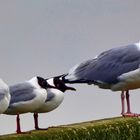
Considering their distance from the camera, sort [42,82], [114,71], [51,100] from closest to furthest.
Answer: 1. [42,82]
2. [51,100]
3. [114,71]

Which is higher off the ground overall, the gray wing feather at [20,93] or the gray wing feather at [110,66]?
the gray wing feather at [110,66]

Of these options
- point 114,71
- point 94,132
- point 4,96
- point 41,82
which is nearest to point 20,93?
point 41,82

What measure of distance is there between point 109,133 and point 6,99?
5.40 ft

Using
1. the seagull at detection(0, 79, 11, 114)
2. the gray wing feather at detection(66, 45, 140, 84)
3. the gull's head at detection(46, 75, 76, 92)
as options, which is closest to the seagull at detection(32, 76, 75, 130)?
the gull's head at detection(46, 75, 76, 92)

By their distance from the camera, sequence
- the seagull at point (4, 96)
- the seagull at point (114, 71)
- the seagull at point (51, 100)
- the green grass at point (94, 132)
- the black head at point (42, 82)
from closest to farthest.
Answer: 1. the seagull at point (4, 96)
2. the green grass at point (94, 132)
3. the black head at point (42, 82)
4. the seagull at point (51, 100)
5. the seagull at point (114, 71)

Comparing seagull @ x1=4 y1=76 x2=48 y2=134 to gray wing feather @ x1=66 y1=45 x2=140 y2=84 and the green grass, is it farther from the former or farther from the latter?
gray wing feather @ x1=66 y1=45 x2=140 y2=84

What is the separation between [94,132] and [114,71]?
156 centimetres

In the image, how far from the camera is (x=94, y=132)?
36.0 feet

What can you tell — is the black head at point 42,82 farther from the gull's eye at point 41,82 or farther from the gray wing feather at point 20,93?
the gray wing feather at point 20,93

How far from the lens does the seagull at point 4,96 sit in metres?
10.2

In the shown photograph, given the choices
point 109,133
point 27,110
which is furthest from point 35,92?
point 109,133

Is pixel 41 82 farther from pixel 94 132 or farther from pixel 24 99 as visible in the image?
pixel 94 132

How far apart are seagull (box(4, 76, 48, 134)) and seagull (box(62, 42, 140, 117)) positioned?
1.18 meters

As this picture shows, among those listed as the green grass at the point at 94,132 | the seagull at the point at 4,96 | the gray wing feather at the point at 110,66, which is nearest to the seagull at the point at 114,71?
the gray wing feather at the point at 110,66
